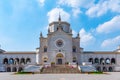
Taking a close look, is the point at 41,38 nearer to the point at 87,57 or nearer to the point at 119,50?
the point at 87,57

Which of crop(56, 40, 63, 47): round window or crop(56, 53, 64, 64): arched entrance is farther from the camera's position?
crop(56, 40, 63, 47): round window

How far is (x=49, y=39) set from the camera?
6656 centimetres

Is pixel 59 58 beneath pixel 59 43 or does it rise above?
beneath

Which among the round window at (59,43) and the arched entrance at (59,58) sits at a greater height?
the round window at (59,43)

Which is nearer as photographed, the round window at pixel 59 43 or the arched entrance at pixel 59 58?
the arched entrance at pixel 59 58

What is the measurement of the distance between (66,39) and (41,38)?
677 centimetres

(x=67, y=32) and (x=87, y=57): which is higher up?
(x=67, y=32)

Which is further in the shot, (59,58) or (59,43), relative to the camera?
(59,43)

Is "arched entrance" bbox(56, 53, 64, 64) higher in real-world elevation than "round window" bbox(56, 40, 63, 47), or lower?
lower

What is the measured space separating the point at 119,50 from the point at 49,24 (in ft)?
72.2

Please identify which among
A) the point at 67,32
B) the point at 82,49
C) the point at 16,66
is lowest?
the point at 16,66

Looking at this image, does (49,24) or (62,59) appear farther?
(49,24)

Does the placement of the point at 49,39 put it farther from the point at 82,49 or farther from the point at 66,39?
the point at 82,49

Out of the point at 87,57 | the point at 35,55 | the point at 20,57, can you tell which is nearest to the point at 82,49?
the point at 87,57
